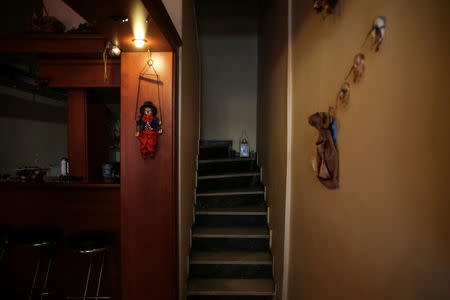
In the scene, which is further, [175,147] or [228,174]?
[228,174]

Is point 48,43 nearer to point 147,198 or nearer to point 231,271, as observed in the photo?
point 147,198

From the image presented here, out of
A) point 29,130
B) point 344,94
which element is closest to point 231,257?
point 344,94

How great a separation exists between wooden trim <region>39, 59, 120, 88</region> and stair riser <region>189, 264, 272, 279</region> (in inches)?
91.2

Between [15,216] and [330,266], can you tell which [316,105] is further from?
[15,216]

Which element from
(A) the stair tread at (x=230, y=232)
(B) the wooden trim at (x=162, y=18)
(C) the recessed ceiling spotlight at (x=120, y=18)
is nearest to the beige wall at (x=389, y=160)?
(B) the wooden trim at (x=162, y=18)

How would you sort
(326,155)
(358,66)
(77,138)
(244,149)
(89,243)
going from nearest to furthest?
(358,66) < (326,155) < (89,243) < (77,138) < (244,149)

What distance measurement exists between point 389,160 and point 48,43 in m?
2.69

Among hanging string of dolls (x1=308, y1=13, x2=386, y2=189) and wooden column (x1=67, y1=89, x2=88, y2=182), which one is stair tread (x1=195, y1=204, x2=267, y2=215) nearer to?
wooden column (x1=67, y1=89, x2=88, y2=182)

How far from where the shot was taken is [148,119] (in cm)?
199

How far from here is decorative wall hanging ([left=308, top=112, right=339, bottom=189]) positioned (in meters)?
1.16

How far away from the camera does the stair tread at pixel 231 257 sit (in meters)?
2.67

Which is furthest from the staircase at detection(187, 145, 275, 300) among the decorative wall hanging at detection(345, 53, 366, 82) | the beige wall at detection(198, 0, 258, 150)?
the decorative wall hanging at detection(345, 53, 366, 82)

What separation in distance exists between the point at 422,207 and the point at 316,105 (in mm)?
898

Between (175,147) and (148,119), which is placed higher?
(148,119)
